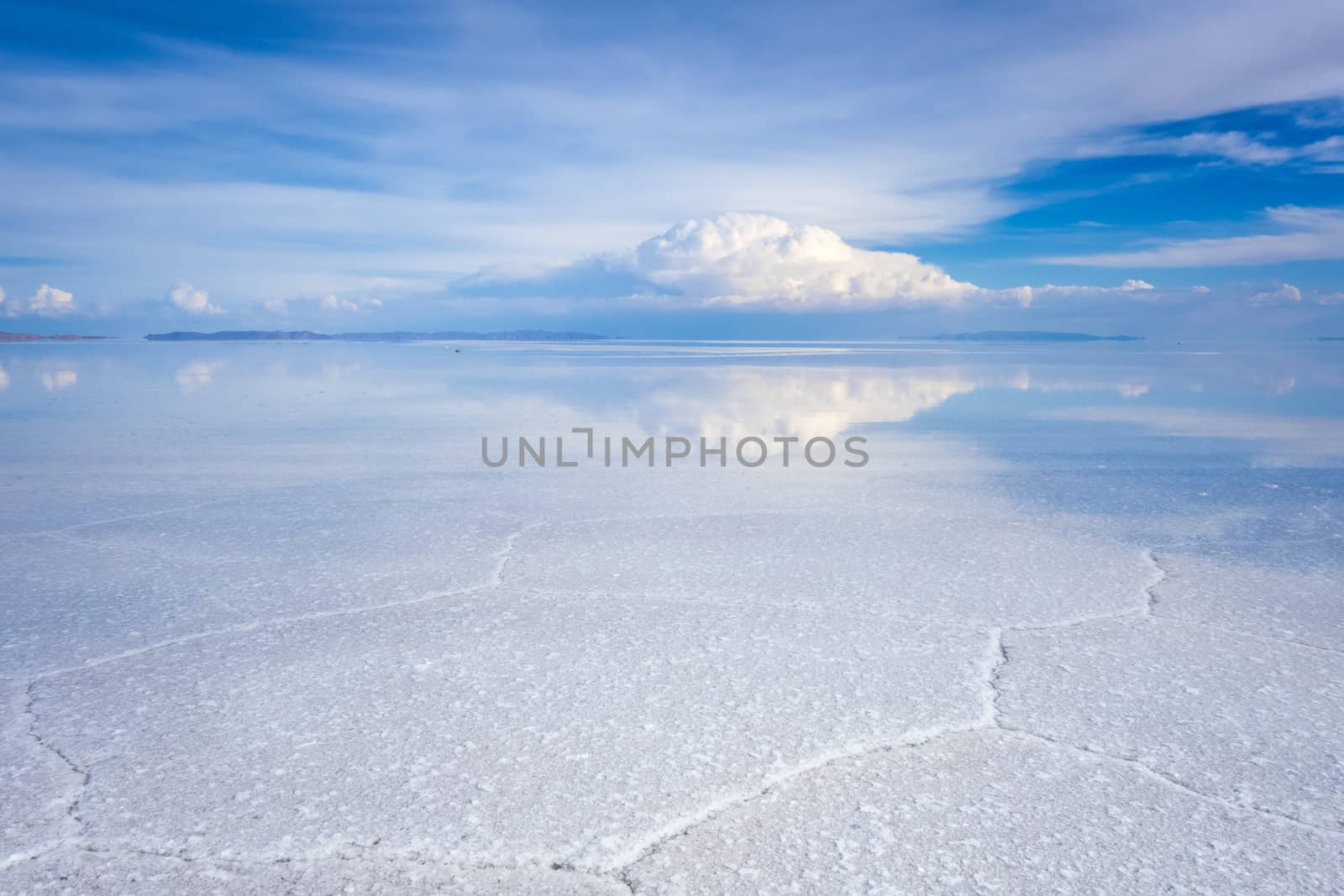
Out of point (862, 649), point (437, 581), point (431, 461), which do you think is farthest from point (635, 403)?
point (862, 649)

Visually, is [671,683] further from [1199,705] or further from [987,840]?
[1199,705]

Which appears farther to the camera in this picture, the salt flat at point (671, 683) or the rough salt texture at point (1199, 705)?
the rough salt texture at point (1199, 705)

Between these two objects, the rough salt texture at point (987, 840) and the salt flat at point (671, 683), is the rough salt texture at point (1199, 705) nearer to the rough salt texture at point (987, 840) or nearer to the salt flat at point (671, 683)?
the salt flat at point (671, 683)

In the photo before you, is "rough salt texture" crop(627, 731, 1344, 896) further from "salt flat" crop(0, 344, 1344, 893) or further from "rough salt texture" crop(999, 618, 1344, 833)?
"rough salt texture" crop(999, 618, 1344, 833)

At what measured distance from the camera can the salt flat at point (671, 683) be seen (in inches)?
104

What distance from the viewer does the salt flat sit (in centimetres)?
264

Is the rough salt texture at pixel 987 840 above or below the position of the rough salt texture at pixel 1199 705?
below

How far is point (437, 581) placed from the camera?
17.5 feet

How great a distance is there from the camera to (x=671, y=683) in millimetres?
3830

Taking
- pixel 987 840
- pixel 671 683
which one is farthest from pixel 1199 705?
pixel 671 683

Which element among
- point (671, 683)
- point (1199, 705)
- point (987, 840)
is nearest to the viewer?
point (987, 840)

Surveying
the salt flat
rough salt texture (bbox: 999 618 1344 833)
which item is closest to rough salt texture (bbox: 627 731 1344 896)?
the salt flat

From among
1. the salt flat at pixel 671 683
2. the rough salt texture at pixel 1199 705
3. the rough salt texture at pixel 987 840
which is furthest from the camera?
the rough salt texture at pixel 1199 705

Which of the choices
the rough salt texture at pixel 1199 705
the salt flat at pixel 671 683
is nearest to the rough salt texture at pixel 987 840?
the salt flat at pixel 671 683
